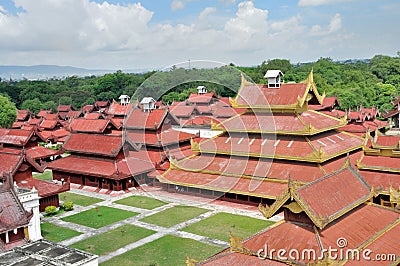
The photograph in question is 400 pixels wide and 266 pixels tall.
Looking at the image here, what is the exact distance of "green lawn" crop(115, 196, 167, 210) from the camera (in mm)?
29620

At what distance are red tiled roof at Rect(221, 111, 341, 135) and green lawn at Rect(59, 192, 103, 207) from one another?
11360 mm

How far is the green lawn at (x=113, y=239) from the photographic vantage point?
73.0ft

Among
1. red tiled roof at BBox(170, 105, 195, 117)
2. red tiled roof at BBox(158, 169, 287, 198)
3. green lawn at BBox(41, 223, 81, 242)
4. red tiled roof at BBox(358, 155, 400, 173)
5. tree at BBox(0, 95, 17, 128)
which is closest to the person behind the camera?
red tiled roof at BBox(358, 155, 400, 173)

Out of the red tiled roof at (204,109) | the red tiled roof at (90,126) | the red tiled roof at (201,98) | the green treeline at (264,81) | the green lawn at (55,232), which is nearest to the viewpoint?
the green lawn at (55,232)

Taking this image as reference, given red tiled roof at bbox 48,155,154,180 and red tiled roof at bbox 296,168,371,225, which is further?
red tiled roof at bbox 48,155,154,180

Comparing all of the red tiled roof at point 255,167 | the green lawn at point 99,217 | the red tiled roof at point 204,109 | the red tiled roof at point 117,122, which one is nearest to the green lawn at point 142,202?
the green lawn at point 99,217

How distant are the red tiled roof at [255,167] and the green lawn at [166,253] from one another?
7.44m

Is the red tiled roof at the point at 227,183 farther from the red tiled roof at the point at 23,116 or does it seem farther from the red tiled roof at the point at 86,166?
the red tiled roof at the point at 23,116

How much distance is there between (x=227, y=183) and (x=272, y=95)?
7002mm

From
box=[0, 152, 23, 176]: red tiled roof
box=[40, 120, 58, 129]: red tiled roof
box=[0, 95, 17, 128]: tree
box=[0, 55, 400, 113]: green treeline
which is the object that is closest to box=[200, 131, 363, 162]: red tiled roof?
box=[0, 152, 23, 176]: red tiled roof

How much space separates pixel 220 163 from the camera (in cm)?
2998

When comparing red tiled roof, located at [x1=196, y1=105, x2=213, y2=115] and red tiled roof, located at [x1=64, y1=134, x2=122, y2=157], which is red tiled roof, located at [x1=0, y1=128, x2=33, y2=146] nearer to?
red tiled roof, located at [x1=64, y1=134, x2=122, y2=157]

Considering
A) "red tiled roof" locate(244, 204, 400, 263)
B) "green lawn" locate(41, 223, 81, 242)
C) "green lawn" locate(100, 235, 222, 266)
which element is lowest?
"green lawn" locate(100, 235, 222, 266)

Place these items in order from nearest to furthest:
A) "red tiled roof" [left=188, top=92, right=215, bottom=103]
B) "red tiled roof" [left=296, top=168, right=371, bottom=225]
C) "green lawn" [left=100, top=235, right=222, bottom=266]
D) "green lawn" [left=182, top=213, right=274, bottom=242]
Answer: "red tiled roof" [left=296, top=168, right=371, bottom=225]
"green lawn" [left=100, top=235, right=222, bottom=266]
"green lawn" [left=182, top=213, right=274, bottom=242]
"red tiled roof" [left=188, top=92, right=215, bottom=103]
